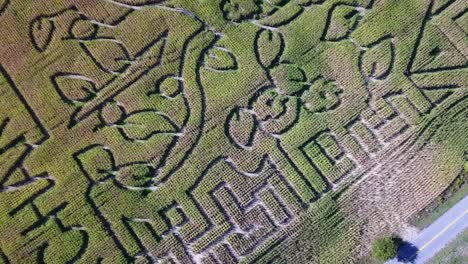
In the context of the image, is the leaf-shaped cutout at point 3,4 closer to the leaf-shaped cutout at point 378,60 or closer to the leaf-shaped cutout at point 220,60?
the leaf-shaped cutout at point 220,60

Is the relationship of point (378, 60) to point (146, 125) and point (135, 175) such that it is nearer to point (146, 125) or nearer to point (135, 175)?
point (146, 125)

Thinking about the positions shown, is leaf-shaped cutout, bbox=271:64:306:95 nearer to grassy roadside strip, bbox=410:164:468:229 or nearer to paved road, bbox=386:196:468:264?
grassy roadside strip, bbox=410:164:468:229

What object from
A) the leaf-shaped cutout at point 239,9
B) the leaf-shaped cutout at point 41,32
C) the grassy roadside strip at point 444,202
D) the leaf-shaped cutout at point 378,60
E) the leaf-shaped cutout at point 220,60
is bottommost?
the grassy roadside strip at point 444,202

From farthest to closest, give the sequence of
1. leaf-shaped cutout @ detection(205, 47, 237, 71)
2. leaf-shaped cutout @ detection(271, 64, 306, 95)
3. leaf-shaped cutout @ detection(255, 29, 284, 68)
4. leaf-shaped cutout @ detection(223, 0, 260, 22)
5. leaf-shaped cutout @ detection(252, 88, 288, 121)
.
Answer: leaf-shaped cutout @ detection(223, 0, 260, 22), leaf-shaped cutout @ detection(255, 29, 284, 68), leaf-shaped cutout @ detection(205, 47, 237, 71), leaf-shaped cutout @ detection(271, 64, 306, 95), leaf-shaped cutout @ detection(252, 88, 288, 121)

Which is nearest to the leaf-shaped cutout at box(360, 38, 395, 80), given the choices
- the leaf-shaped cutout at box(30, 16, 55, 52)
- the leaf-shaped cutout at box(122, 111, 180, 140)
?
the leaf-shaped cutout at box(122, 111, 180, 140)

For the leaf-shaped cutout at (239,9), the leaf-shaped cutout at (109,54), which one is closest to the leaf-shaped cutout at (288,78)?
the leaf-shaped cutout at (239,9)

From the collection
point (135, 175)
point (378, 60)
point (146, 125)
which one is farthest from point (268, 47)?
point (135, 175)
